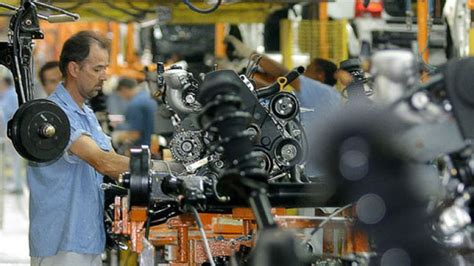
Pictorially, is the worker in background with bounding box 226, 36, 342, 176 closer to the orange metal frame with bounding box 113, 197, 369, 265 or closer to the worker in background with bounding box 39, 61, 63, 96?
the worker in background with bounding box 39, 61, 63, 96

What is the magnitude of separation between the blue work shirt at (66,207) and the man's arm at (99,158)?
0.06 metres

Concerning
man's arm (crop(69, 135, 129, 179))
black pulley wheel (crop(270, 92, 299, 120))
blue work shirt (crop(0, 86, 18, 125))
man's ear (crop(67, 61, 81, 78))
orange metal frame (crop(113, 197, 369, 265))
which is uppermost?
blue work shirt (crop(0, 86, 18, 125))

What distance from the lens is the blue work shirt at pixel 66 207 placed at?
8367 mm

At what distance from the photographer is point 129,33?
902 inches

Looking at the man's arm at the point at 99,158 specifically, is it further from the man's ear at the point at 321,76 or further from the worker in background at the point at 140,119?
the worker in background at the point at 140,119

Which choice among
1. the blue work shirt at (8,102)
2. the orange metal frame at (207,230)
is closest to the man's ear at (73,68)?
the orange metal frame at (207,230)

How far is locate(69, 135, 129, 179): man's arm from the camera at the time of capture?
27.1ft

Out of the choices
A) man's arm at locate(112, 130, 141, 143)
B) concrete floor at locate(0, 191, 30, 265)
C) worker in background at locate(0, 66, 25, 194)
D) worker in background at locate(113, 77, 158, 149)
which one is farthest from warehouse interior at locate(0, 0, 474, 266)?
worker in background at locate(0, 66, 25, 194)

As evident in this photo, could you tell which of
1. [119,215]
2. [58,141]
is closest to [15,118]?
[58,141]

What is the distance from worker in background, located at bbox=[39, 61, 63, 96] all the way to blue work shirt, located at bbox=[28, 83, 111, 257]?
452cm

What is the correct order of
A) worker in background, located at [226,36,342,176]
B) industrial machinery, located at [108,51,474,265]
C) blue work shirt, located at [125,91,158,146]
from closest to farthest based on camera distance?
industrial machinery, located at [108,51,474,265] < worker in background, located at [226,36,342,176] < blue work shirt, located at [125,91,158,146]

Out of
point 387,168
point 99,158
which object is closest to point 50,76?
point 99,158

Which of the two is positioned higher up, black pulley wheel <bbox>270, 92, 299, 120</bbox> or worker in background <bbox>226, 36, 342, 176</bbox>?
worker in background <bbox>226, 36, 342, 176</bbox>

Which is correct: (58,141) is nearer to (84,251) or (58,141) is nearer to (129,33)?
(84,251)
